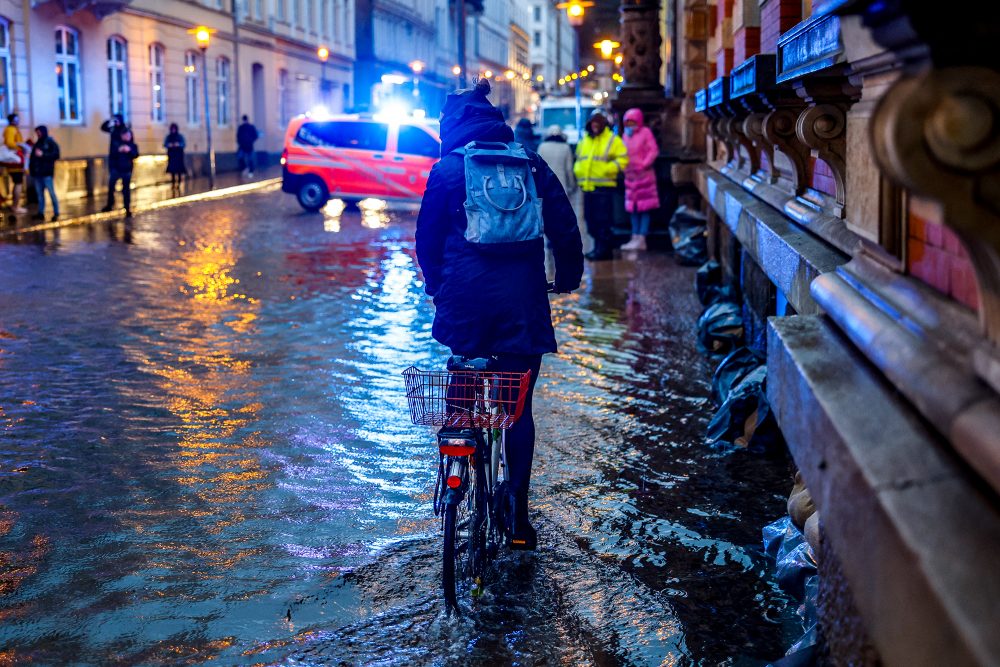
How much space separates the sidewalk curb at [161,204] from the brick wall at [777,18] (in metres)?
13.0

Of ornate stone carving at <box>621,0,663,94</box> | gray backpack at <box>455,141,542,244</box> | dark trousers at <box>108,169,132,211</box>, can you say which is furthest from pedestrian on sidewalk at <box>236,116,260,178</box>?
gray backpack at <box>455,141,542,244</box>

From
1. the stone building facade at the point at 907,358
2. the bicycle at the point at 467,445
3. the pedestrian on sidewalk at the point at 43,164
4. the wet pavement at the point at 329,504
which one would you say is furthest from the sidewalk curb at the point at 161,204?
the stone building facade at the point at 907,358

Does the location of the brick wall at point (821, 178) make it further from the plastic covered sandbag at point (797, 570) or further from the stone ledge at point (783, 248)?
the plastic covered sandbag at point (797, 570)

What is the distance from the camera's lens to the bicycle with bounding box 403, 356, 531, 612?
446cm

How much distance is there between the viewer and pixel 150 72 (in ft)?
114

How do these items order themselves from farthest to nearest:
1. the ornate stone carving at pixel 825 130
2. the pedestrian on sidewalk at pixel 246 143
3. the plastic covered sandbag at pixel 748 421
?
the pedestrian on sidewalk at pixel 246 143 < the plastic covered sandbag at pixel 748 421 < the ornate stone carving at pixel 825 130

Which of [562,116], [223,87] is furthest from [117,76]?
[562,116]

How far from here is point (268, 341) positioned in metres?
10.2

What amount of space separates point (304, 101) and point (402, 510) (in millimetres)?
48411

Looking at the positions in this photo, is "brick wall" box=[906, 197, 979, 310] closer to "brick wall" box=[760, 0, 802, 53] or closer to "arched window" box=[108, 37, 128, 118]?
"brick wall" box=[760, 0, 802, 53]

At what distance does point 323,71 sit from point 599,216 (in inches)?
1603

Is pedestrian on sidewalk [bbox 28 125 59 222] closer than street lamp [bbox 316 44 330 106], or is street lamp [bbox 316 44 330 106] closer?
pedestrian on sidewalk [bbox 28 125 59 222]

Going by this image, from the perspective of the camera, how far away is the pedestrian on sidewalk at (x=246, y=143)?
39656mm

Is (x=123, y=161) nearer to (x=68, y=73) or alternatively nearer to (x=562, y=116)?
(x=68, y=73)
